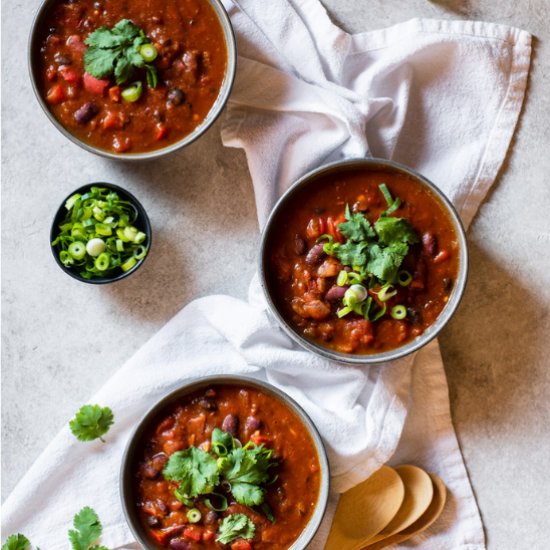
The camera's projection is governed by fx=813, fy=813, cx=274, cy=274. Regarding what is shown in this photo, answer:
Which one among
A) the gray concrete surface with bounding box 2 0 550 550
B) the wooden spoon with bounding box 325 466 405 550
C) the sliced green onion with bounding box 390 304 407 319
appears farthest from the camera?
the gray concrete surface with bounding box 2 0 550 550

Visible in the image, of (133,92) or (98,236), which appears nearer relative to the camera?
(133,92)

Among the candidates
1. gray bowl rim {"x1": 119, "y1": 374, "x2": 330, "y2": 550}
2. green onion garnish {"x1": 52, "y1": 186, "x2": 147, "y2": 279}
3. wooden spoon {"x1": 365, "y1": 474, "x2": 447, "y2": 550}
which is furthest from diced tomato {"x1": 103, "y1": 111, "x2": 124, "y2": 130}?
wooden spoon {"x1": 365, "y1": 474, "x2": 447, "y2": 550}

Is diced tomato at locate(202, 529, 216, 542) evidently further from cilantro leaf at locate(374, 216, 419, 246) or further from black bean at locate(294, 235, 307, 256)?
cilantro leaf at locate(374, 216, 419, 246)

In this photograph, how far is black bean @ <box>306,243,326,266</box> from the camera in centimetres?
337

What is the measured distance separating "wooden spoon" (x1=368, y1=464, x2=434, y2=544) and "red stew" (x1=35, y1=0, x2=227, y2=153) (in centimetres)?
187

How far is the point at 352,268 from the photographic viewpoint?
336cm

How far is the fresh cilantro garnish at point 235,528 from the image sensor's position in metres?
3.40

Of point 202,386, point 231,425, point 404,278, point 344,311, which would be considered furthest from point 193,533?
point 404,278

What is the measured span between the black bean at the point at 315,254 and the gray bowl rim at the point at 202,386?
556 mm

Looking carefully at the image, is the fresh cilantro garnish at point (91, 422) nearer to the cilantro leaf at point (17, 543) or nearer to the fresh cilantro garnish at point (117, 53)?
the cilantro leaf at point (17, 543)

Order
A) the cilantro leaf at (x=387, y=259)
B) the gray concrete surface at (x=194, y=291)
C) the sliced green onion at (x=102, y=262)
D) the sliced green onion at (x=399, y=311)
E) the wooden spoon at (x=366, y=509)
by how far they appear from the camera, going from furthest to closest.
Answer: the gray concrete surface at (x=194, y=291)
the wooden spoon at (x=366, y=509)
the sliced green onion at (x=102, y=262)
the sliced green onion at (x=399, y=311)
the cilantro leaf at (x=387, y=259)

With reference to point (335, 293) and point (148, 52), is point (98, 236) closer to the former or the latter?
point (148, 52)

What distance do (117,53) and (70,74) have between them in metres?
0.23

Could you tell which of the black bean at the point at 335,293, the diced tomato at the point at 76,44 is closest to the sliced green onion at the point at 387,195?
the black bean at the point at 335,293
